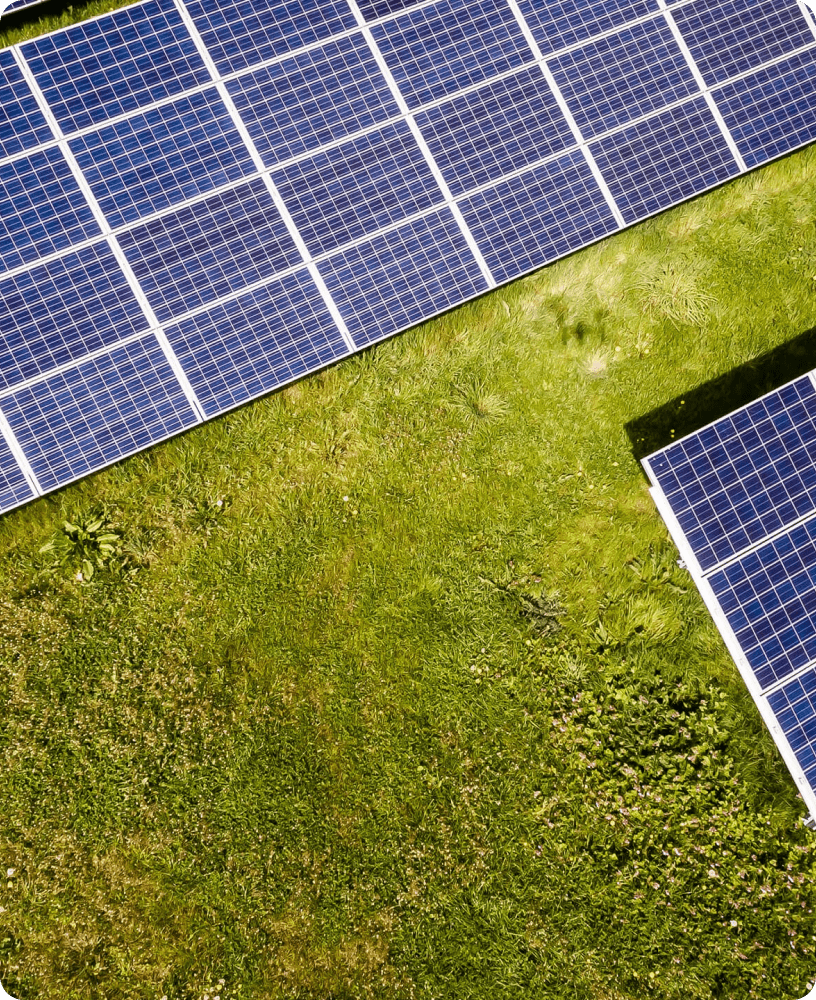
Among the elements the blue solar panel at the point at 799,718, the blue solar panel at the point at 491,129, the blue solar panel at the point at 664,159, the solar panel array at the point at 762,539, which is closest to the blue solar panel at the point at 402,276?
the blue solar panel at the point at 491,129

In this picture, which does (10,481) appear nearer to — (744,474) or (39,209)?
(39,209)

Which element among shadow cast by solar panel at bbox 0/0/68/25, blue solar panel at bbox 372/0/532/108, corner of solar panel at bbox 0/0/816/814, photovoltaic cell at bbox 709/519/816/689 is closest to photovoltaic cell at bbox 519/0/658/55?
corner of solar panel at bbox 0/0/816/814

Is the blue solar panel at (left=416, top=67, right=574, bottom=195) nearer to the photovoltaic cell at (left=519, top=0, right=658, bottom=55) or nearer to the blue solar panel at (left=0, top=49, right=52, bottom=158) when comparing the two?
the photovoltaic cell at (left=519, top=0, right=658, bottom=55)

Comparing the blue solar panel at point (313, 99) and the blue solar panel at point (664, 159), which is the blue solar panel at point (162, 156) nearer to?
the blue solar panel at point (313, 99)

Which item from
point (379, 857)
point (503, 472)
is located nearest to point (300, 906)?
point (379, 857)

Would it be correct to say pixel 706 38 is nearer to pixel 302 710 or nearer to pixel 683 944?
pixel 302 710

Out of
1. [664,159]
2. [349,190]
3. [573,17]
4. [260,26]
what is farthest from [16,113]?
[664,159]
